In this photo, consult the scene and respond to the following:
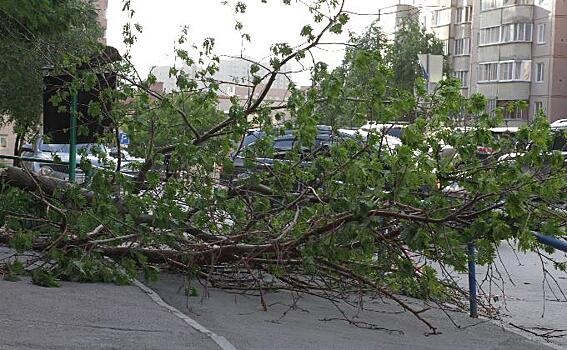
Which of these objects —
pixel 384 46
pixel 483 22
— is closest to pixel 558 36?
pixel 483 22

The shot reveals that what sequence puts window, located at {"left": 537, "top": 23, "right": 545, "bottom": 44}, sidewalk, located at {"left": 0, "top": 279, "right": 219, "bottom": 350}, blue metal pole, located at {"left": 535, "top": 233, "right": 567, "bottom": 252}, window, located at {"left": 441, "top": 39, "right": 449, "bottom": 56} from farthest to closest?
window, located at {"left": 441, "top": 39, "right": 449, "bottom": 56} → window, located at {"left": 537, "top": 23, "right": 545, "bottom": 44} → blue metal pole, located at {"left": 535, "top": 233, "right": 567, "bottom": 252} → sidewalk, located at {"left": 0, "top": 279, "right": 219, "bottom": 350}

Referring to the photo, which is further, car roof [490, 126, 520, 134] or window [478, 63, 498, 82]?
window [478, 63, 498, 82]

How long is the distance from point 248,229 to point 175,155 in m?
0.94

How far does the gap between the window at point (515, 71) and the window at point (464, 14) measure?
34.2ft

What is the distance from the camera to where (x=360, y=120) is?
967 cm

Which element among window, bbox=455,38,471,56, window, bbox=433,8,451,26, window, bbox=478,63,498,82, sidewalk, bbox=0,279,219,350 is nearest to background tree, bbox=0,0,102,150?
sidewalk, bbox=0,279,219,350

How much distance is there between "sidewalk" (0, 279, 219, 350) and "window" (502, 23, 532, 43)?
59892 mm

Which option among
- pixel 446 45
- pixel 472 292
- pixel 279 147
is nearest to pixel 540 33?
pixel 446 45

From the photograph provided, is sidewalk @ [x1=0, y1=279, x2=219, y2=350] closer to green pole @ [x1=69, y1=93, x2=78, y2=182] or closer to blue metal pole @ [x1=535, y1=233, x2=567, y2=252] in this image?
blue metal pole @ [x1=535, y1=233, x2=567, y2=252]

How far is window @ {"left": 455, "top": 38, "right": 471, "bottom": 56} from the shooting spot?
76.6 meters

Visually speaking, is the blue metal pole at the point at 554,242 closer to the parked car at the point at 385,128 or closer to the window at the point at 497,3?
the parked car at the point at 385,128

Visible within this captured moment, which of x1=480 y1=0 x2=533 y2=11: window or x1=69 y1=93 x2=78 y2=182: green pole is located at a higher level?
x1=480 y1=0 x2=533 y2=11: window

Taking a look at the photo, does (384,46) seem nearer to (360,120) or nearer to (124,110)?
(360,120)

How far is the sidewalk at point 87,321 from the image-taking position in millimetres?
6801
